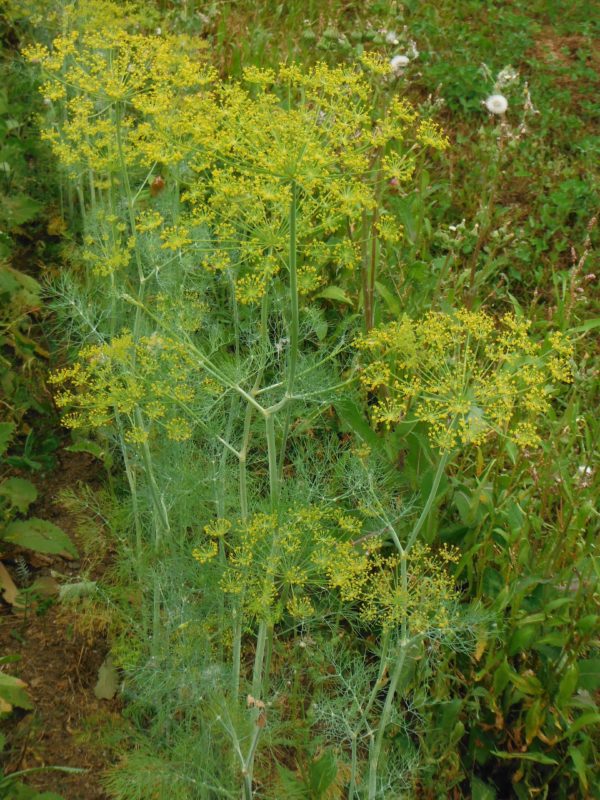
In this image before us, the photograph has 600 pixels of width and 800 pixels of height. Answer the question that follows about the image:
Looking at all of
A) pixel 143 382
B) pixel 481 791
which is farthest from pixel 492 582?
pixel 143 382

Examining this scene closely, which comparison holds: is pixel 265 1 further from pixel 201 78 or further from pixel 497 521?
pixel 497 521

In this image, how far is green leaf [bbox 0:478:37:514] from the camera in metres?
3.07

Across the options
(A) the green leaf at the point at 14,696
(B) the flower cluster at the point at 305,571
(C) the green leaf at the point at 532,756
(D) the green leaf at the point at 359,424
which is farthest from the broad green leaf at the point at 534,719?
(A) the green leaf at the point at 14,696

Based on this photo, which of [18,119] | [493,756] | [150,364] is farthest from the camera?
[18,119]

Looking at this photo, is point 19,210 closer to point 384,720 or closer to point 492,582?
point 492,582

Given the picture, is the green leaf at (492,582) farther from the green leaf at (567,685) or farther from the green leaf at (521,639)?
the green leaf at (567,685)

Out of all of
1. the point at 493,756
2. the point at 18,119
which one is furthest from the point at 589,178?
the point at 493,756

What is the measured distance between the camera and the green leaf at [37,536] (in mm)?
2975

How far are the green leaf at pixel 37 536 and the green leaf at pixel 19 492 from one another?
0.23 ft

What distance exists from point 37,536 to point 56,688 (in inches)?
19.8

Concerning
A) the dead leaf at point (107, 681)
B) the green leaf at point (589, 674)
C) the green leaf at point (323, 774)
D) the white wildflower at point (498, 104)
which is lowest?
the dead leaf at point (107, 681)

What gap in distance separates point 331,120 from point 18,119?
9.04ft

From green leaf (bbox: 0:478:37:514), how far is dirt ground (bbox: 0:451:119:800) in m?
0.29

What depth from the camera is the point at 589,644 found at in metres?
2.93
